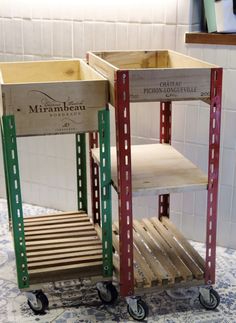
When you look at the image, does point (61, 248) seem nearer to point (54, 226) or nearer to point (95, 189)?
point (54, 226)

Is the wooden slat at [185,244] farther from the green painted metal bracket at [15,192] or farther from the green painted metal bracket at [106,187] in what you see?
the green painted metal bracket at [15,192]

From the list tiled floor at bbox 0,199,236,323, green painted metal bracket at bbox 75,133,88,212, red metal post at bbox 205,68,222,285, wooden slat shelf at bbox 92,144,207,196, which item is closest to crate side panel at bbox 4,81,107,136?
wooden slat shelf at bbox 92,144,207,196

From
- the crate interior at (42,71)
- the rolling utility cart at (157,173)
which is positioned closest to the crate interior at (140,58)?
the rolling utility cart at (157,173)

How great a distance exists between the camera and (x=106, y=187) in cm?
183

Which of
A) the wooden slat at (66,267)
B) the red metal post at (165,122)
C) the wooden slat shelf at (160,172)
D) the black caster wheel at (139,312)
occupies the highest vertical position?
the red metal post at (165,122)

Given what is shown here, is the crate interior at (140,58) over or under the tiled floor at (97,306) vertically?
over

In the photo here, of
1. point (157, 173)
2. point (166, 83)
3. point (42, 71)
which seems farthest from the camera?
point (42, 71)

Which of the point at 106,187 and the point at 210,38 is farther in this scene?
the point at 210,38

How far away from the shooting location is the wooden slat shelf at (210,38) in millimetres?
2143

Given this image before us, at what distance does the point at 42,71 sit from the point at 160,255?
3.00 ft

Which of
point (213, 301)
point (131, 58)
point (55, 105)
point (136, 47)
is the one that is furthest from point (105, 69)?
point (213, 301)

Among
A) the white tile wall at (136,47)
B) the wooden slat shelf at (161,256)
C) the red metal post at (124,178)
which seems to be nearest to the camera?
the red metal post at (124,178)

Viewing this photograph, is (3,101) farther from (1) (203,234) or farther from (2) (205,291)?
(1) (203,234)

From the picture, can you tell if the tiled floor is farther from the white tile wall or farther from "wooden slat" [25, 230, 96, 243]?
the white tile wall
